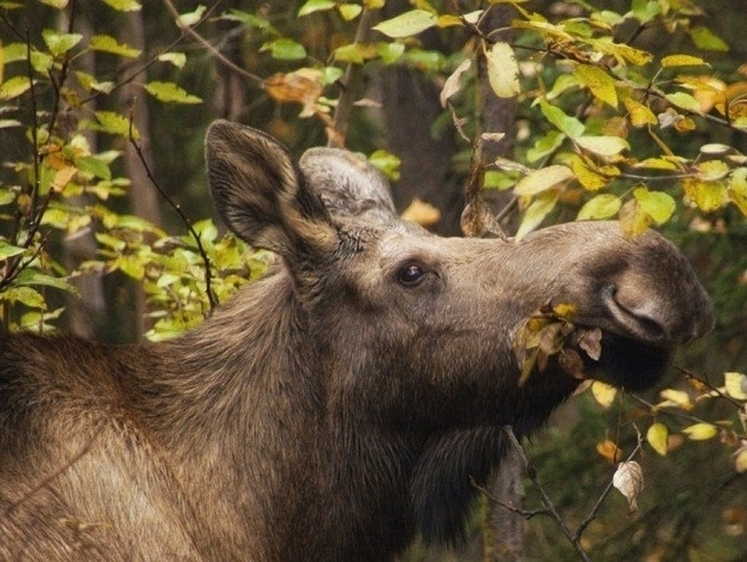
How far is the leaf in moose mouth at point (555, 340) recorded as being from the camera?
583 centimetres

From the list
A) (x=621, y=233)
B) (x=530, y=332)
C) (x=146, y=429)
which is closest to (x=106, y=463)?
(x=146, y=429)

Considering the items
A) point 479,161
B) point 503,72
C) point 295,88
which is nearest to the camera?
point 503,72

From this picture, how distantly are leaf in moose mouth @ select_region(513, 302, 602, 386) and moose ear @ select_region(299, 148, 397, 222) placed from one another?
1244mm

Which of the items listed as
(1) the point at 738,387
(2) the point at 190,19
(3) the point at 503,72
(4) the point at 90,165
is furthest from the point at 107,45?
(1) the point at 738,387

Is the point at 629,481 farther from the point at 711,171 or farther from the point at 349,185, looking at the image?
the point at 349,185

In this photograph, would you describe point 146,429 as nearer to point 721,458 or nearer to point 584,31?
point 584,31

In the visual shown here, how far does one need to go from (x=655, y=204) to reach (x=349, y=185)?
212cm

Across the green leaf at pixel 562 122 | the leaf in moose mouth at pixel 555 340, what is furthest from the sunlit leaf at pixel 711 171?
the leaf in moose mouth at pixel 555 340

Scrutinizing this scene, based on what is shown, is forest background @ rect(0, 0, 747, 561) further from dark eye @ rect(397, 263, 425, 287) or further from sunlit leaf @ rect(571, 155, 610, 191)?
dark eye @ rect(397, 263, 425, 287)

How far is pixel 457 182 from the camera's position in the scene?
11.8m

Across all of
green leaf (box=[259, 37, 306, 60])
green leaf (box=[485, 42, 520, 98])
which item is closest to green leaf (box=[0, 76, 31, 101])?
green leaf (box=[259, 37, 306, 60])

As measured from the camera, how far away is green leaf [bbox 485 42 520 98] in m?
5.64

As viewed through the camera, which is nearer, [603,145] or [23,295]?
[603,145]

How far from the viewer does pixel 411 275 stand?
6516 mm
